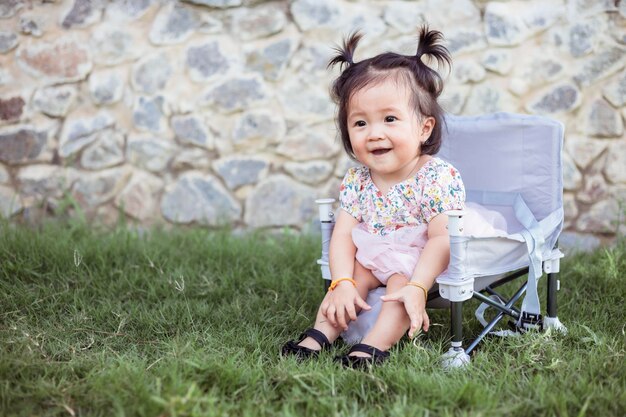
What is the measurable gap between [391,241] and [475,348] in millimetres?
462

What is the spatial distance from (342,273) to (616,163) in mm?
2037

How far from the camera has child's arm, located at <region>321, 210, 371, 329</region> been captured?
2035mm

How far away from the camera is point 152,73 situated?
138 inches

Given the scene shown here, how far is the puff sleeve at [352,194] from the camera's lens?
2.28 m

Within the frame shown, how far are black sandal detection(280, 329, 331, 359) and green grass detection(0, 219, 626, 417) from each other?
5cm

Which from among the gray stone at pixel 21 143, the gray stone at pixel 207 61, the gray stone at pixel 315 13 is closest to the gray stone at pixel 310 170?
the gray stone at pixel 207 61

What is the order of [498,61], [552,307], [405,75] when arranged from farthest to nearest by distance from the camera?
[498,61], [552,307], [405,75]

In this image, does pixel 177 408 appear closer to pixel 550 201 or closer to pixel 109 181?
pixel 550 201

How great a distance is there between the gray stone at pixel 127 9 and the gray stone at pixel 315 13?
0.79m

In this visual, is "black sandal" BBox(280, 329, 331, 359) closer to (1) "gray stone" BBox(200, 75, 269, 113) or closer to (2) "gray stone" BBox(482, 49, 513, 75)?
(1) "gray stone" BBox(200, 75, 269, 113)

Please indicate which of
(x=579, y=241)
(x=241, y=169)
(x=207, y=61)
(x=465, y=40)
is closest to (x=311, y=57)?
(x=207, y=61)

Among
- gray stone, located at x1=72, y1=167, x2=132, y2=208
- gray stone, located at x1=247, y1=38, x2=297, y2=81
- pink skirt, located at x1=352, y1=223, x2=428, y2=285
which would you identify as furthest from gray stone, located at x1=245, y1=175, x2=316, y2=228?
pink skirt, located at x1=352, y1=223, x2=428, y2=285

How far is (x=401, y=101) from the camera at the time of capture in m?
2.10

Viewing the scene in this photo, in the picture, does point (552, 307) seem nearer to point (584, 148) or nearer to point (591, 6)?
point (584, 148)
